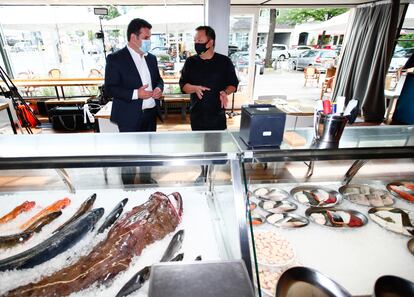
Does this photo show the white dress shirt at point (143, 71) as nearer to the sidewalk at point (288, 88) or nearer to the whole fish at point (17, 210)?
the whole fish at point (17, 210)

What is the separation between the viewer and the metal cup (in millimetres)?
1393

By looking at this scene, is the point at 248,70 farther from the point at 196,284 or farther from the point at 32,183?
the point at 196,284

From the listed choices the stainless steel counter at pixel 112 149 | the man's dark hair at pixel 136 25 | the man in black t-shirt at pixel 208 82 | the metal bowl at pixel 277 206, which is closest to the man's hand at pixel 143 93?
the man in black t-shirt at pixel 208 82

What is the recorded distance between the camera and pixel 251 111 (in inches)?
49.9

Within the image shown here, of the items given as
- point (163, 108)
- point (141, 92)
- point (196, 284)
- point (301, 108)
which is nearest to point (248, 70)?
point (163, 108)

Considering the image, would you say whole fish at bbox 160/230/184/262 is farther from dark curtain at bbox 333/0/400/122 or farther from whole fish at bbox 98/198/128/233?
dark curtain at bbox 333/0/400/122

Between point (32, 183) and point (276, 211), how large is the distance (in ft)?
5.09

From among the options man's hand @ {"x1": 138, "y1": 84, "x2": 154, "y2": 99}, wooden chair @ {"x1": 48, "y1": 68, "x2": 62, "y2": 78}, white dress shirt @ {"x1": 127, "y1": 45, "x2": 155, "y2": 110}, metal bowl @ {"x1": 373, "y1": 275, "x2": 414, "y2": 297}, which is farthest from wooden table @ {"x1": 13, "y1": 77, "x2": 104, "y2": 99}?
metal bowl @ {"x1": 373, "y1": 275, "x2": 414, "y2": 297}

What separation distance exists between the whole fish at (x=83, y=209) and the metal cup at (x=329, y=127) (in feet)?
4.48

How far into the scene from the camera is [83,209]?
1363mm

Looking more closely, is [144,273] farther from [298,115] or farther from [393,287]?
[298,115]

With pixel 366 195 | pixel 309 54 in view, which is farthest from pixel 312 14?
pixel 366 195

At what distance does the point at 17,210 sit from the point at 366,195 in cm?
216

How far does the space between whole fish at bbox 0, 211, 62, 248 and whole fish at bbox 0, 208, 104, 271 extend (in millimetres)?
122
